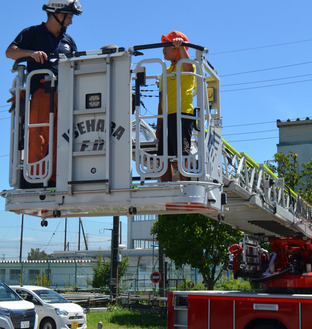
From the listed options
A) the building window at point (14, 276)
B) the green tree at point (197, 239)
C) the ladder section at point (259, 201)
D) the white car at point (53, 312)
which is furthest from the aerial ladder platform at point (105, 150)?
the building window at point (14, 276)

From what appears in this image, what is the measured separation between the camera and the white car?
17.5 meters

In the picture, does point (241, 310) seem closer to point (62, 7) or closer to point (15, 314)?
point (15, 314)

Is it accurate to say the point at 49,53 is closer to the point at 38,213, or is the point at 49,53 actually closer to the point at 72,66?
the point at 72,66

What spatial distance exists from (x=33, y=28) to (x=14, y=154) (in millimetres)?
1690

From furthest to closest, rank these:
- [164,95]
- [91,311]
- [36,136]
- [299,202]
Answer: [91,311] → [299,202] → [36,136] → [164,95]

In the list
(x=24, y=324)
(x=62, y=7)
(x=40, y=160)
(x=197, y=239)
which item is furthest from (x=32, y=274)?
(x=62, y=7)

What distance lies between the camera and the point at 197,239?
854 inches

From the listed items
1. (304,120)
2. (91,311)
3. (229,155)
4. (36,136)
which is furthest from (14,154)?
(304,120)

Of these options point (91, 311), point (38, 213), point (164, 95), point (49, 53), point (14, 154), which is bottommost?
point (91, 311)

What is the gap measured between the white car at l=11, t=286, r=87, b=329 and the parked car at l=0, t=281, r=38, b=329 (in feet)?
8.31

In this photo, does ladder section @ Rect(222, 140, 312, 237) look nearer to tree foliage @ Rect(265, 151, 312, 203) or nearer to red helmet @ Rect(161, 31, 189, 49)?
red helmet @ Rect(161, 31, 189, 49)

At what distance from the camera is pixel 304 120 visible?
38.4m

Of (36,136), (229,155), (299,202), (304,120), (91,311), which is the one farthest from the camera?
(304,120)

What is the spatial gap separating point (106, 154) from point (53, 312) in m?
11.9
